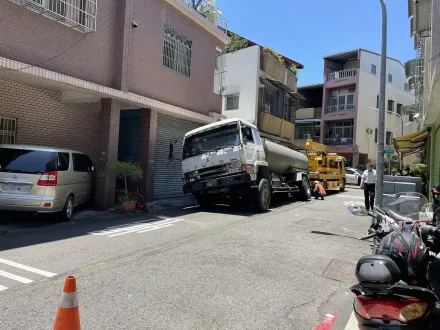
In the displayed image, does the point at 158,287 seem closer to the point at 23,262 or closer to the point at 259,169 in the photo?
the point at 23,262

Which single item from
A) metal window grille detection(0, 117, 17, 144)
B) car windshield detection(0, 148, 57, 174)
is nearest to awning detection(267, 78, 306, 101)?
metal window grille detection(0, 117, 17, 144)

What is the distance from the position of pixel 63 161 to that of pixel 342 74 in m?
36.2

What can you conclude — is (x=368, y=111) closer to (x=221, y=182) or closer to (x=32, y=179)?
(x=221, y=182)

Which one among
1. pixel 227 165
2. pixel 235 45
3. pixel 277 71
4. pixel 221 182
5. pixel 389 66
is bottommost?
pixel 221 182

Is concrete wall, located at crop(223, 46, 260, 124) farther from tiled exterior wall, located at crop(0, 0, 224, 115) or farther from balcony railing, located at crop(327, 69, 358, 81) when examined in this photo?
balcony railing, located at crop(327, 69, 358, 81)

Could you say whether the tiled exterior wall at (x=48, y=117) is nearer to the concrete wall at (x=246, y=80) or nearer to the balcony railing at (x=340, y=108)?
the concrete wall at (x=246, y=80)

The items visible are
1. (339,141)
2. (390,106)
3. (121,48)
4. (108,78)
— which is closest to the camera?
(108,78)

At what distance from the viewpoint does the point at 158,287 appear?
486 centimetres

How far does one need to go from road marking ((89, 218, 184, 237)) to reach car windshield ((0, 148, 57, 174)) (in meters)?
1.99

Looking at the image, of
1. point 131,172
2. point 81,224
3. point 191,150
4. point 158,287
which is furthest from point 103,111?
point 158,287

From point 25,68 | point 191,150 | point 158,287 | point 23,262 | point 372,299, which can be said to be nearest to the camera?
point 372,299

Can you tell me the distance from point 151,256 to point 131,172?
5733 millimetres

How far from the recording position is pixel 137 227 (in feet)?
30.1

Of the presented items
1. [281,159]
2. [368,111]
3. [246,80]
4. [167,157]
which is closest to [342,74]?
[368,111]
